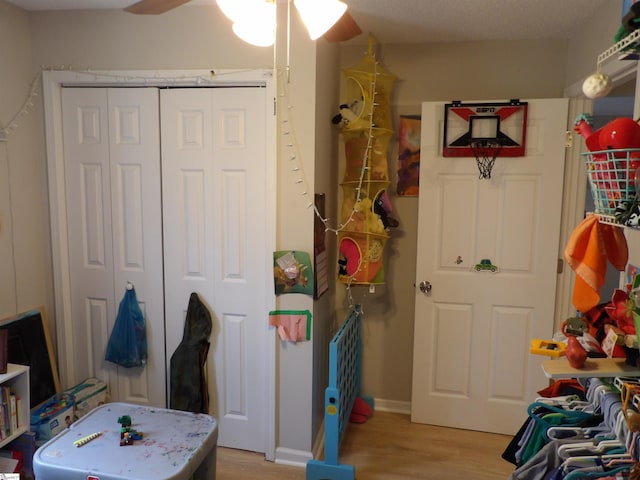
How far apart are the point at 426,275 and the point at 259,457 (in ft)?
4.67

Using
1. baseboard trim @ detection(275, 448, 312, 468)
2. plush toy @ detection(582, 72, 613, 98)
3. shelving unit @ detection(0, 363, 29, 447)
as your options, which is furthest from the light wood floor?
plush toy @ detection(582, 72, 613, 98)

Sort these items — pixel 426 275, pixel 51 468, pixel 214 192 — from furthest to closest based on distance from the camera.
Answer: pixel 426 275, pixel 214 192, pixel 51 468

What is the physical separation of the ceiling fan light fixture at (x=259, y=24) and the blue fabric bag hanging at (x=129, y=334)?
1.78 metres

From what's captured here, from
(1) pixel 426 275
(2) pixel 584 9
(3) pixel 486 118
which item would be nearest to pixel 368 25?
(3) pixel 486 118

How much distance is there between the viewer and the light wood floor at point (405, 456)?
2.42 meters

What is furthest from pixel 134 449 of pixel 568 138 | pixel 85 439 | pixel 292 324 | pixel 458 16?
pixel 568 138

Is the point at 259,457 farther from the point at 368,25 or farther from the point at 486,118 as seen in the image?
the point at 368,25

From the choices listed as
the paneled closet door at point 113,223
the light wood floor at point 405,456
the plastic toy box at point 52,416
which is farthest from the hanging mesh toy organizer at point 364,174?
the plastic toy box at point 52,416

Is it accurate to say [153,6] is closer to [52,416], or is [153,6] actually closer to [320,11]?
[320,11]

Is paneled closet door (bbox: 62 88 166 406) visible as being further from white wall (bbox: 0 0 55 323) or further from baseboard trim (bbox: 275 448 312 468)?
baseboard trim (bbox: 275 448 312 468)

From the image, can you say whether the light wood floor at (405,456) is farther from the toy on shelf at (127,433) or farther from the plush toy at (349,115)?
the plush toy at (349,115)

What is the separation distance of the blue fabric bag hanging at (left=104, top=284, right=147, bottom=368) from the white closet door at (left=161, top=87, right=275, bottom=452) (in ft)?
0.55

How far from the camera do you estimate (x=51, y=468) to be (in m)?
1.68

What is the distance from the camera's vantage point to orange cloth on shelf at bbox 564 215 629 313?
3.92 ft
